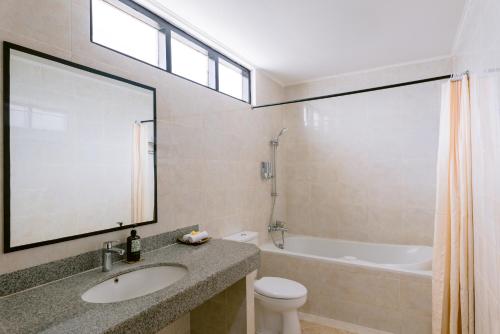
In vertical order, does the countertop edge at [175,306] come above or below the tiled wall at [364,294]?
Answer: above

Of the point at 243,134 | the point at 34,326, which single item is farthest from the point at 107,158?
the point at 243,134

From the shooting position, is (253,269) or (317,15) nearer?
(253,269)

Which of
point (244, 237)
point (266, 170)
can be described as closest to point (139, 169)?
point (244, 237)

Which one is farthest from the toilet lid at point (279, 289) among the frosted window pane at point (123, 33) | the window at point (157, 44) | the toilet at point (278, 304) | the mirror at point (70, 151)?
the frosted window pane at point (123, 33)

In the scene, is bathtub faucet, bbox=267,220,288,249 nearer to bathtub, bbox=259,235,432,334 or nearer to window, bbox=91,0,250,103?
bathtub, bbox=259,235,432,334

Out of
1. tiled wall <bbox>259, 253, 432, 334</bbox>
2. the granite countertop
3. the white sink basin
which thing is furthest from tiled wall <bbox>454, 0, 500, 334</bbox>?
the white sink basin

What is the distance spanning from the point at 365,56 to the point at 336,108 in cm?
72

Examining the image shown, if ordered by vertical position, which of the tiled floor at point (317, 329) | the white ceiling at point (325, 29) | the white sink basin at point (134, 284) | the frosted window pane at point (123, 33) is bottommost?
the tiled floor at point (317, 329)

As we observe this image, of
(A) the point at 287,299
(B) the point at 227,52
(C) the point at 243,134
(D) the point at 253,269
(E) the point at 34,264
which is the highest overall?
(B) the point at 227,52

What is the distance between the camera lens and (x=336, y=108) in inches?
136

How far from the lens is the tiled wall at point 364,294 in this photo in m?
2.27

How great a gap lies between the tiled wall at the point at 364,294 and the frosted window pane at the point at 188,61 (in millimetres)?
1960

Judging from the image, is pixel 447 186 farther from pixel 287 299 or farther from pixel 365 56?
pixel 365 56

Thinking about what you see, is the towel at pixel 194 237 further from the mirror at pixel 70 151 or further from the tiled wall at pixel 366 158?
the tiled wall at pixel 366 158
